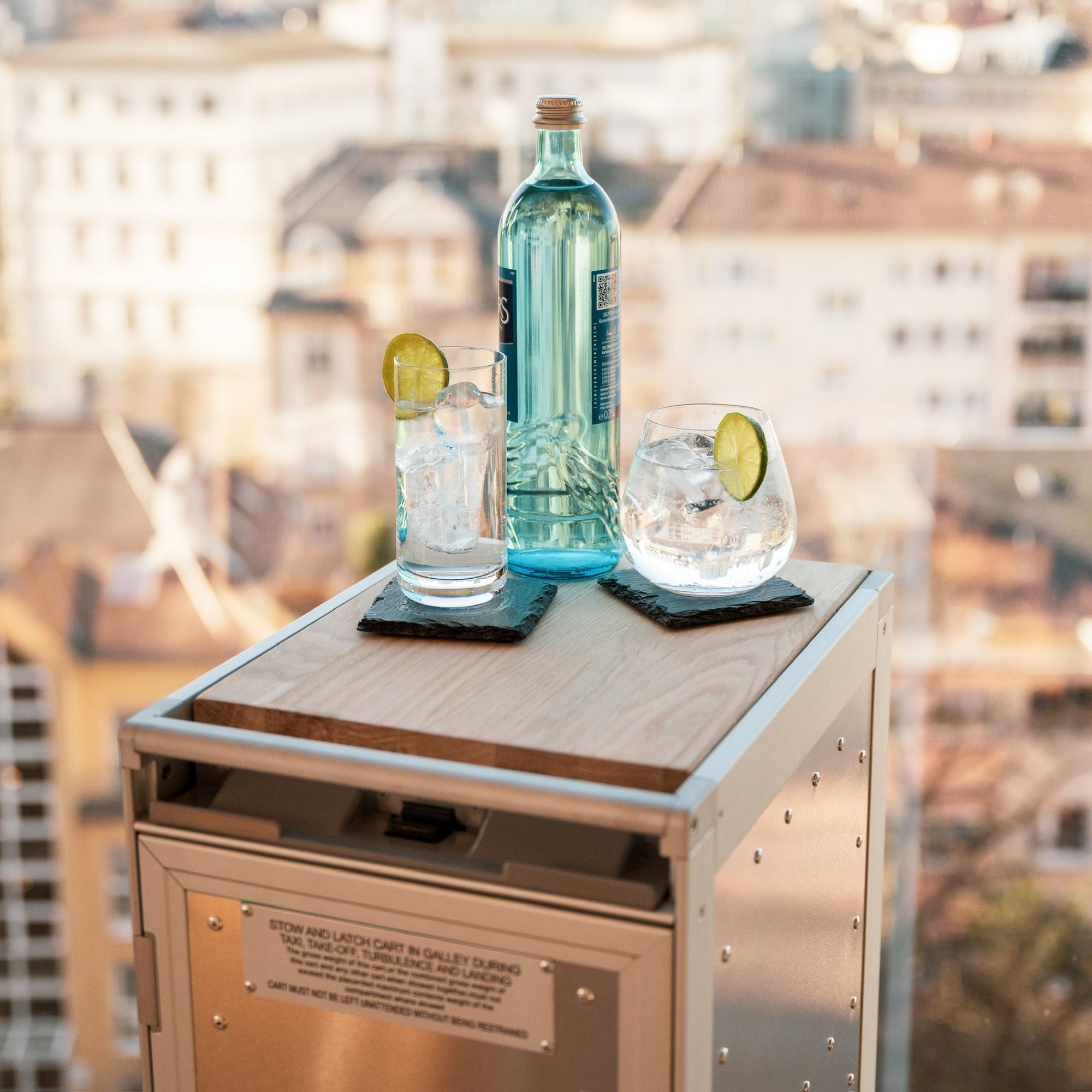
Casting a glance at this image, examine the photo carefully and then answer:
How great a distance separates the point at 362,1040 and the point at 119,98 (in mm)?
5321


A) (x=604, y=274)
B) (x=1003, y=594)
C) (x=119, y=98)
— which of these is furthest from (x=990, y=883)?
(x=604, y=274)

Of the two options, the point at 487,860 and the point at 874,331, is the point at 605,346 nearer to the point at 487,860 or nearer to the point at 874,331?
the point at 487,860

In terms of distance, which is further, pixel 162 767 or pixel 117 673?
pixel 117 673

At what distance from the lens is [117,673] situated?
255 inches

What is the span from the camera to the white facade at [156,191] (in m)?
5.40

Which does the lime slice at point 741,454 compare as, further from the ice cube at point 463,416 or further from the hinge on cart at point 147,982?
the hinge on cart at point 147,982

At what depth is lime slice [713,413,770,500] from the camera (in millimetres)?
911

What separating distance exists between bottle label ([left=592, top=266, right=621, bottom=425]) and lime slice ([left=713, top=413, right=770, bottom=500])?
0.11 m

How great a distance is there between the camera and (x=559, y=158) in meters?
1.00

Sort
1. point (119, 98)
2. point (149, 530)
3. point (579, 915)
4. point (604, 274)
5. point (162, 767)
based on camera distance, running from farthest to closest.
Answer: point (149, 530) → point (119, 98) → point (604, 274) → point (162, 767) → point (579, 915)

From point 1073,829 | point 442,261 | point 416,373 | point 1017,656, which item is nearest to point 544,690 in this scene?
point 416,373

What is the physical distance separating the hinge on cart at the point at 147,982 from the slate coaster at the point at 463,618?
0.23m

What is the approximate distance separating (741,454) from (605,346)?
15 cm

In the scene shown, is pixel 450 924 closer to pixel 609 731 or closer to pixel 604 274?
pixel 609 731
